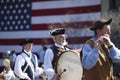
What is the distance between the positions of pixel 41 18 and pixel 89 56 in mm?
11320

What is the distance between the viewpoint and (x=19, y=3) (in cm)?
1623

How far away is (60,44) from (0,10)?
11.1 m

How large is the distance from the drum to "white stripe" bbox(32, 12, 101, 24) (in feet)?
28.8

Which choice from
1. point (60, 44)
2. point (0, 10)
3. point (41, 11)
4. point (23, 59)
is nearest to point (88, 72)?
point (60, 44)

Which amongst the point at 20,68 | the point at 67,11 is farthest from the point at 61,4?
the point at 20,68

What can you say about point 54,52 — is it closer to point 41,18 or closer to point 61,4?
point 61,4

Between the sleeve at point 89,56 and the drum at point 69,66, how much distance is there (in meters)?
0.53

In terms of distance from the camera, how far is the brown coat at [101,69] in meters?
4.48

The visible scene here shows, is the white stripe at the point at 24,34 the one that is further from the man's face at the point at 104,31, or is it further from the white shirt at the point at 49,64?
the man's face at the point at 104,31

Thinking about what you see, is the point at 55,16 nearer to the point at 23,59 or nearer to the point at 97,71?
the point at 23,59

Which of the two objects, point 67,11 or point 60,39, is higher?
point 60,39

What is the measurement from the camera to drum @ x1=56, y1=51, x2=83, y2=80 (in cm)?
514

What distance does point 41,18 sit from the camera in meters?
15.7

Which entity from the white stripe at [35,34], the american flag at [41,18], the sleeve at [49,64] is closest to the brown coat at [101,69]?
the sleeve at [49,64]
